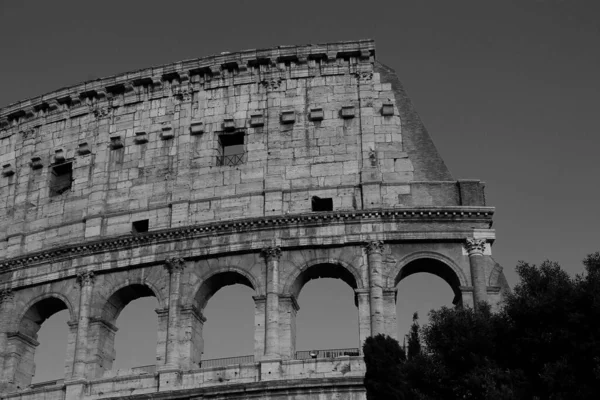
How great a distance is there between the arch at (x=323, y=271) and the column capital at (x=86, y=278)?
6.25 m

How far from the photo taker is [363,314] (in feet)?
90.3

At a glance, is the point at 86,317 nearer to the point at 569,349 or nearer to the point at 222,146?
the point at 222,146

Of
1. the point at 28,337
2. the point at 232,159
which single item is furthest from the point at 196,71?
the point at 28,337

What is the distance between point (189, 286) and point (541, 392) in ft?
43.1

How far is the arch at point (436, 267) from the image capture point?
1107 inches

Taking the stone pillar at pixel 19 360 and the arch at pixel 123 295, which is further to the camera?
the stone pillar at pixel 19 360

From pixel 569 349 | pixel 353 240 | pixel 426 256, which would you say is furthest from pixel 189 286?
pixel 569 349

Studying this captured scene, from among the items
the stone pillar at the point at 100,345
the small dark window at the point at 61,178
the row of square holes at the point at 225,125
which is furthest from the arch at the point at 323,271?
the small dark window at the point at 61,178

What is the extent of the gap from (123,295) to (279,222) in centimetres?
561

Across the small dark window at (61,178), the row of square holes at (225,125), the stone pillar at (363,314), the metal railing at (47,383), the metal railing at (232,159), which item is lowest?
the metal railing at (47,383)

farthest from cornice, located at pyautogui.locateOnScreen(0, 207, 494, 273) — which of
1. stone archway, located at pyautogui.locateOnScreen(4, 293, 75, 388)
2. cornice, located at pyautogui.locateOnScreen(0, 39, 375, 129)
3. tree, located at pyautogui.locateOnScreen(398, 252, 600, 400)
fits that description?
tree, located at pyautogui.locateOnScreen(398, 252, 600, 400)

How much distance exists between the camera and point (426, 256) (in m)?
28.4

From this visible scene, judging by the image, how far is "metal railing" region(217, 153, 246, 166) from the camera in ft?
102

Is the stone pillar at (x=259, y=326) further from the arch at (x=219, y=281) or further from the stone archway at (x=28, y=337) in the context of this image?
the stone archway at (x=28, y=337)
